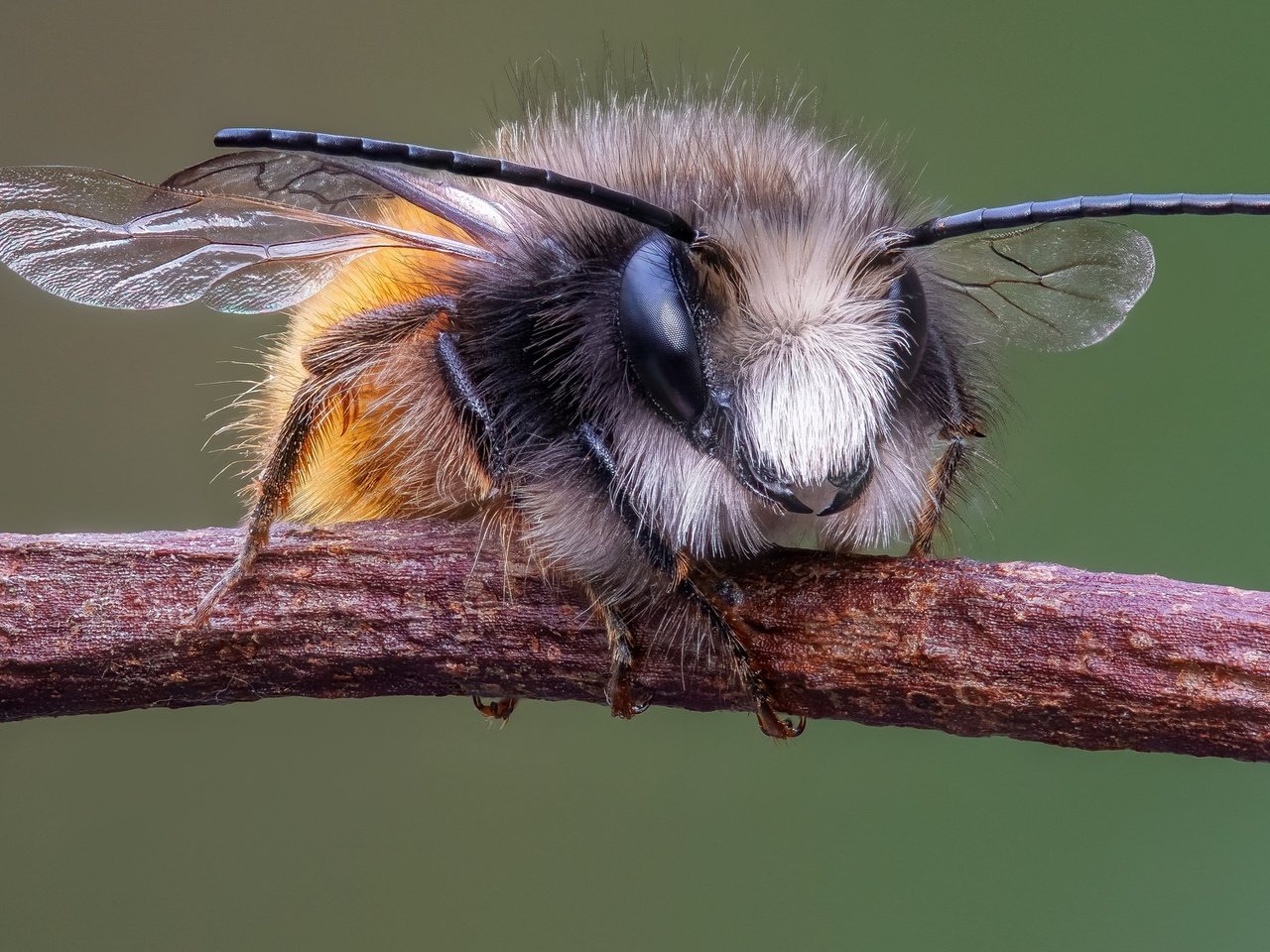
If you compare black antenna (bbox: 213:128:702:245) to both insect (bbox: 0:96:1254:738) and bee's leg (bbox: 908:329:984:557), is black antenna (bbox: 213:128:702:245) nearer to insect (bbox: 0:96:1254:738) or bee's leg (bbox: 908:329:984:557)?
insect (bbox: 0:96:1254:738)

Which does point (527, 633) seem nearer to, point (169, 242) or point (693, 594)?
point (693, 594)

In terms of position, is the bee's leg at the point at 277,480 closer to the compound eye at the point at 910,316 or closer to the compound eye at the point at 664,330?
the compound eye at the point at 664,330

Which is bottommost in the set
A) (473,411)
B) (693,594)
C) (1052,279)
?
(693,594)

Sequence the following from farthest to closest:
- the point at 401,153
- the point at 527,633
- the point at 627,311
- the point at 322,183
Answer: the point at 322,183 → the point at 527,633 → the point at 627,311 → the point at 401,153

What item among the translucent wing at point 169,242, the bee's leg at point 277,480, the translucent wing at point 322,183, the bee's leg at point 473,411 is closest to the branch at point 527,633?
the bee's leg at point 277,480

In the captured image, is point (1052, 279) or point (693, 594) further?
point (1052, 279)

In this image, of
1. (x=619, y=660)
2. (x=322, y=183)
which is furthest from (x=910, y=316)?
(x=322, y=183)

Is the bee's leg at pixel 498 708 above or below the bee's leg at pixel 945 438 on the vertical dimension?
below
